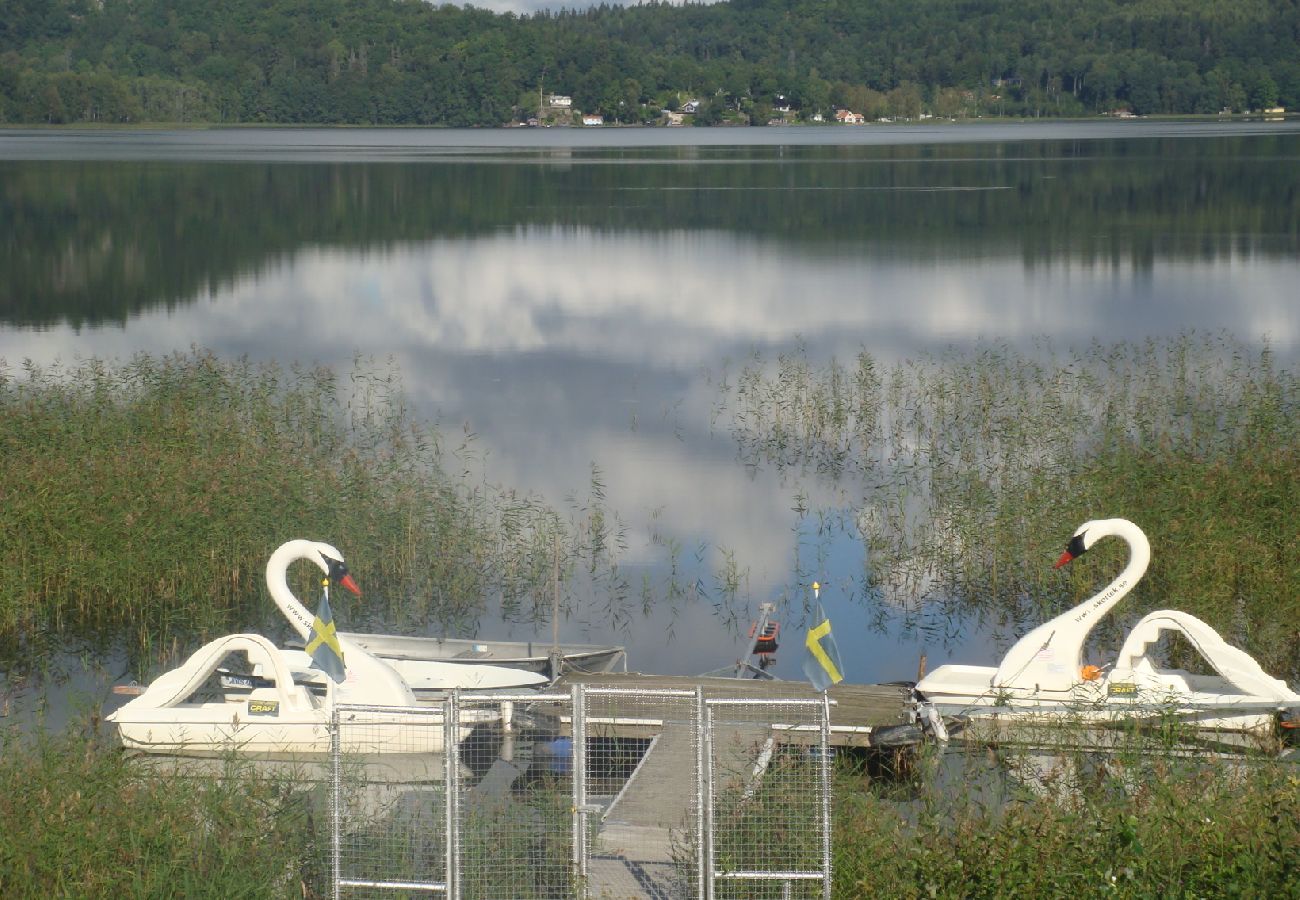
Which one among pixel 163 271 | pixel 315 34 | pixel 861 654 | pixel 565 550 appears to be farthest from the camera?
pixel 315 34

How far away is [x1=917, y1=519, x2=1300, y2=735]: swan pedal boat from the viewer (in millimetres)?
10086

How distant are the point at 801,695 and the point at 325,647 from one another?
3032 millimetres

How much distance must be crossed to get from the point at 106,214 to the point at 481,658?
40.1 meters

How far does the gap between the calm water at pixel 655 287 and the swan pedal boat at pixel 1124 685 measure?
92.1 inches

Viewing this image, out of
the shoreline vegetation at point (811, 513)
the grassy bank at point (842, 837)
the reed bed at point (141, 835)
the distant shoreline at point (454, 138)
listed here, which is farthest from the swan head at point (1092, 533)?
the distant shoreline at point (454, 138)

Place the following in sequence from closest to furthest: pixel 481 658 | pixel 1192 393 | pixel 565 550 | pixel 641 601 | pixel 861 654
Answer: pixel 481 658
pixel 861 654
pixel 641 601
pixel 565 550
pixel 1192 393

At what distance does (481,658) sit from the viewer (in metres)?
11.9

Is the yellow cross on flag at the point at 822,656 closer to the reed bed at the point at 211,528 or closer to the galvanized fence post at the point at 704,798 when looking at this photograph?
the galvanized fence post at the point at 704,798

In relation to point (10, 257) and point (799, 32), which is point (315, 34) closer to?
point (799, 32)

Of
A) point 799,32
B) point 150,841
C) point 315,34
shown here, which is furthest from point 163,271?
point 799,32

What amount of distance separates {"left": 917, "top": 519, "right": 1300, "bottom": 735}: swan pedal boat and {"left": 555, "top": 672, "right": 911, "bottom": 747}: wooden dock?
0.24 m

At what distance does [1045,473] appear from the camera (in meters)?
16.8

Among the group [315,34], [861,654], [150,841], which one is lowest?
[861,654]

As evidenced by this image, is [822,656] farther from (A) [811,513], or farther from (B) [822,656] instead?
(A) [811,513]
